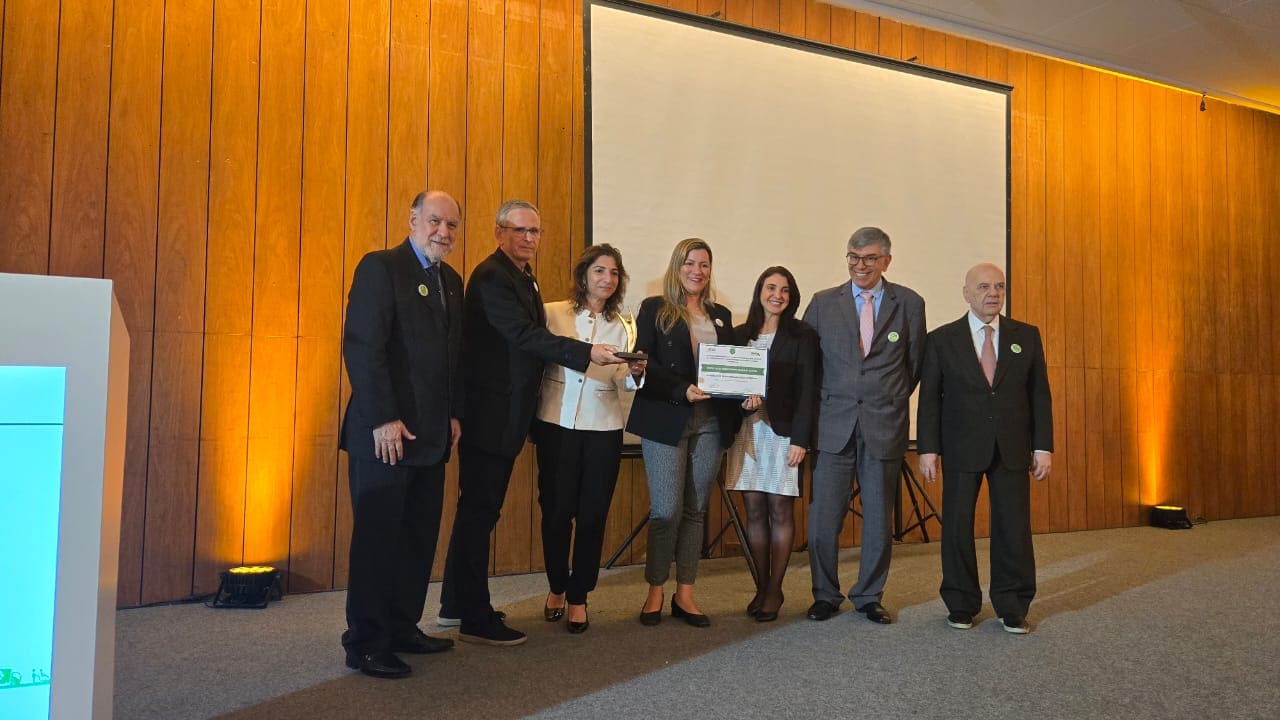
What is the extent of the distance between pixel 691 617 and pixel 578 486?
0.67 metres

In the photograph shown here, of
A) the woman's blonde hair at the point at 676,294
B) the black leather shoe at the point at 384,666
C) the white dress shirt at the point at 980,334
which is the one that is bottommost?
the black leather shoe at the point at 384,666

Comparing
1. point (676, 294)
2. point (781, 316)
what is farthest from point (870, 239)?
point (676, 294)

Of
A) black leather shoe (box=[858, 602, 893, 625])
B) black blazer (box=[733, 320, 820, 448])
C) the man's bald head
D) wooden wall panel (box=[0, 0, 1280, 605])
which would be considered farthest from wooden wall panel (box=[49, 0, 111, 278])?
the man's bald head

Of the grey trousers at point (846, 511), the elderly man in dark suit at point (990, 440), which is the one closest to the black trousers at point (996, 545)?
the elderly man in dark suit at point (990, 440)

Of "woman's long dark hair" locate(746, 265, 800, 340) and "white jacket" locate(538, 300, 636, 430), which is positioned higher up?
"woman's long dark hair" locate(746, 265, 800, 340)

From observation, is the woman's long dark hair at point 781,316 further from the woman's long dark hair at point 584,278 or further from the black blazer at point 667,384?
the woman's long dark hair at point 584,278

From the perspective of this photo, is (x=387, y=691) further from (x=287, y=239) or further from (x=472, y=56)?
(x=472, y=56)

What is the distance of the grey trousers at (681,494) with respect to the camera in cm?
303

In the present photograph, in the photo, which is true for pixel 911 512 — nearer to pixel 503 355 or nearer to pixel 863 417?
pixel 863 417

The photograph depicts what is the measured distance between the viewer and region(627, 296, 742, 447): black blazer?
299 cm

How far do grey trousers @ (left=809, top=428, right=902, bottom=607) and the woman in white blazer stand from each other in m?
0.86

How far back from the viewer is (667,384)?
9.80 ft

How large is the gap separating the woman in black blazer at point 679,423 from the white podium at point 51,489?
1.93 m

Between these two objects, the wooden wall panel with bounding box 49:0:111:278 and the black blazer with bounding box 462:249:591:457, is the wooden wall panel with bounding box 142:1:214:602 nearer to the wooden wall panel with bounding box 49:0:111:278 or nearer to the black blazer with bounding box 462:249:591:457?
the wooden wall panel with bounding box 49:0:111:278
